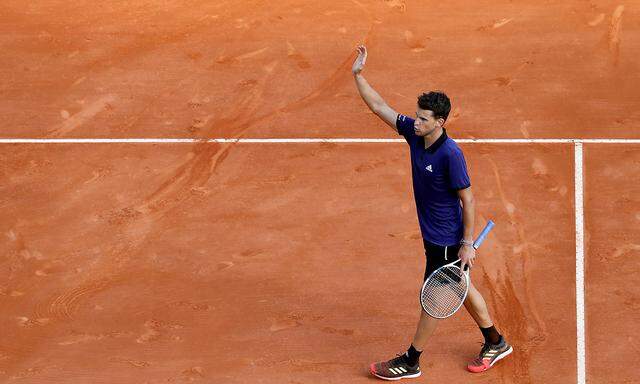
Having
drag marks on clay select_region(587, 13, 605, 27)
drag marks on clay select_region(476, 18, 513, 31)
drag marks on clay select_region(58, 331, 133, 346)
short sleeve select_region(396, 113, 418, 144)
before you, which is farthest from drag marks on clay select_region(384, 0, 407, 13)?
drag marks on clay select_region(58, 331, 133, 346)

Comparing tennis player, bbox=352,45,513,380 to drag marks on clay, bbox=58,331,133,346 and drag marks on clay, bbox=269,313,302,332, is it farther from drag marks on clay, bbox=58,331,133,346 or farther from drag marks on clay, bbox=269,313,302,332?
drag marks on clay, bbox=58,331,133,346

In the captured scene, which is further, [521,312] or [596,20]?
[596,20]

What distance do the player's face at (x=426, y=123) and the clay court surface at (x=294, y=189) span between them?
204 cm

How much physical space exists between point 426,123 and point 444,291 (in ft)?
4.09

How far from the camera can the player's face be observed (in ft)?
25.5

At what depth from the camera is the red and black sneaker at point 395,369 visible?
865 cm

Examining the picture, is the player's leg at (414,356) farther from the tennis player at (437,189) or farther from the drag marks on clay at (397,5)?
the drag marks on clay at (397,5)

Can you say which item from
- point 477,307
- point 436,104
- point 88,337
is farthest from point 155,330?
point 436,104

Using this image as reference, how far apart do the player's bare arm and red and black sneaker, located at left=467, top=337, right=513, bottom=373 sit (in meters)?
1.00

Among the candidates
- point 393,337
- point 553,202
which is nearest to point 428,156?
point 393,337

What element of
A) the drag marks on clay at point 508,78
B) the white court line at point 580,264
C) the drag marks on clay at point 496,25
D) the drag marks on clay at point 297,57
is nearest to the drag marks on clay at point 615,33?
the drag marks on clay at point 508,78

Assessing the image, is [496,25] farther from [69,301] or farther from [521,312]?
[69,301]

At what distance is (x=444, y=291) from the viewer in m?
8.15

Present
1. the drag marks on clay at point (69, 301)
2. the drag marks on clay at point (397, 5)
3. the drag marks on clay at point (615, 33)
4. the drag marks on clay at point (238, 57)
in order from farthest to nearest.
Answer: the drag marks on clay at point (397, 5)
the drag marks on clay at point (238, 57)
the drag marks on clay at point (615, 33)
the drag marks on clay at point (69, 301)
